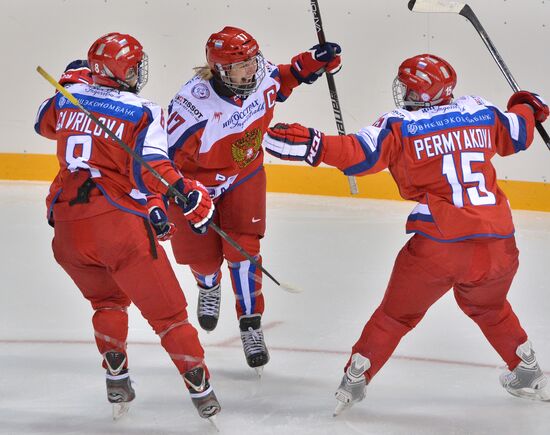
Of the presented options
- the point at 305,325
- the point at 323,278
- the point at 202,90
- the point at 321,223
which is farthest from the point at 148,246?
the point at 321,223

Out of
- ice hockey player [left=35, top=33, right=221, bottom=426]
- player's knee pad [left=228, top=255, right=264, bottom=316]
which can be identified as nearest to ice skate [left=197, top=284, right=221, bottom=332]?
player's knee pad [left=228, top=255, right=264, bottom=316]

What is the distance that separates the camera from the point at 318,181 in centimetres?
710

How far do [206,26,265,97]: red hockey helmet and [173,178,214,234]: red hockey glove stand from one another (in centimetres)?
65

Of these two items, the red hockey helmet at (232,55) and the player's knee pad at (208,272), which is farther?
the player's knee pad at (208,272)

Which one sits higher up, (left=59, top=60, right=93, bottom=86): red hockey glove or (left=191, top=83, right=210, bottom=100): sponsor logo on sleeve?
(left=59, top=60, right=93, bottom=86): red hockey glove

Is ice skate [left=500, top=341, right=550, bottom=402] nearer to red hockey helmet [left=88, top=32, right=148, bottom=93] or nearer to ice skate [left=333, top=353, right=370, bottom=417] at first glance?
ice skate [left=333, top=353, right=370, bottom=417]

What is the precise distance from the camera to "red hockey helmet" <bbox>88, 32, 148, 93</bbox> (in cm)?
303

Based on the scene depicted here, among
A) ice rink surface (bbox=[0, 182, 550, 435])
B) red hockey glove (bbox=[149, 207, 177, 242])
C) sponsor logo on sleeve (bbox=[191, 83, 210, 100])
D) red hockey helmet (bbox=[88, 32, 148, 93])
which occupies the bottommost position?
ice rink surface (bbox=[0, 182, 550, 435])

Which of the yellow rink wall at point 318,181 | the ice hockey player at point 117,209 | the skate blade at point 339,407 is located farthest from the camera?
the yellow rink wall at point 318,181

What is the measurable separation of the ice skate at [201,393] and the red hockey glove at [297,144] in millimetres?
693

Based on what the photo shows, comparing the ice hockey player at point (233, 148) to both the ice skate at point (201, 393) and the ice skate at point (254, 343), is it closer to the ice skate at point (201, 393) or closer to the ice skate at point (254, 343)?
the ice skate at point (254, 343)

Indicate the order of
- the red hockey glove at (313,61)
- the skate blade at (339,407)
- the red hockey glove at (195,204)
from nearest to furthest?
the red hockey glove at (195,204)
the skate blade at (339,407)
the red hockey glove at (313,61)

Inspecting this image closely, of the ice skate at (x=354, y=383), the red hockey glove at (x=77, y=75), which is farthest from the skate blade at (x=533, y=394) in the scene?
the red hockey glove at (x=77, y=75)

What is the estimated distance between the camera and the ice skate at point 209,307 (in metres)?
4.03
